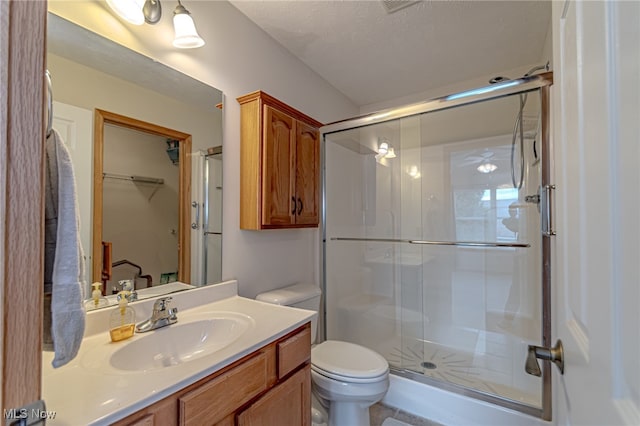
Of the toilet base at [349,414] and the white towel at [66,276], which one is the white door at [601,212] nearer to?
the white towel at [66,276]

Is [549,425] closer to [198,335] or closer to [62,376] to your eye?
[198,335]

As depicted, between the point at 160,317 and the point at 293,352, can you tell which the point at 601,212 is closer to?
the point at 293,352

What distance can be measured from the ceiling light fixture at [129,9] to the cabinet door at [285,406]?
157cm

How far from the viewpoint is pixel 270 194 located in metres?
1.64

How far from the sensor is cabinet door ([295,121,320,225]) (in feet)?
6.15

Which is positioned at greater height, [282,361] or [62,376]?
[62,376]

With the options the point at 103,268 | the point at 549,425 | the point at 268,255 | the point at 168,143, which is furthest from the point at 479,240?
the point at 103,268

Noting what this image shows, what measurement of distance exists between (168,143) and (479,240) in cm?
252

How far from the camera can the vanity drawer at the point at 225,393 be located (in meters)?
0.77

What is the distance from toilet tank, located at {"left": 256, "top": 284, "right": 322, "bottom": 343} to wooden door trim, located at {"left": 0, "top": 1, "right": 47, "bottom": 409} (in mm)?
1325

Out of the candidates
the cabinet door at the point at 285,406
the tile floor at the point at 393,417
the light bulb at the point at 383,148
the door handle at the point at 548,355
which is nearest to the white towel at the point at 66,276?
the cabinet door at the point at 285,406

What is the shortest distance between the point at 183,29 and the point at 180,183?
2.33 ft

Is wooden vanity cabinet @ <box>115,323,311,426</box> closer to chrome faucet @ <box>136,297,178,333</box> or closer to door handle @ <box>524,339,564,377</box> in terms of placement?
chrome faucet @ <box>136,297,178,333</box>

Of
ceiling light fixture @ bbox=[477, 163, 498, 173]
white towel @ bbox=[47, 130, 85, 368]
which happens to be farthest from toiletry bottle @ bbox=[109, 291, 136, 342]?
ceiling light fixture @ bbox=[477, 163, 498, 173]
